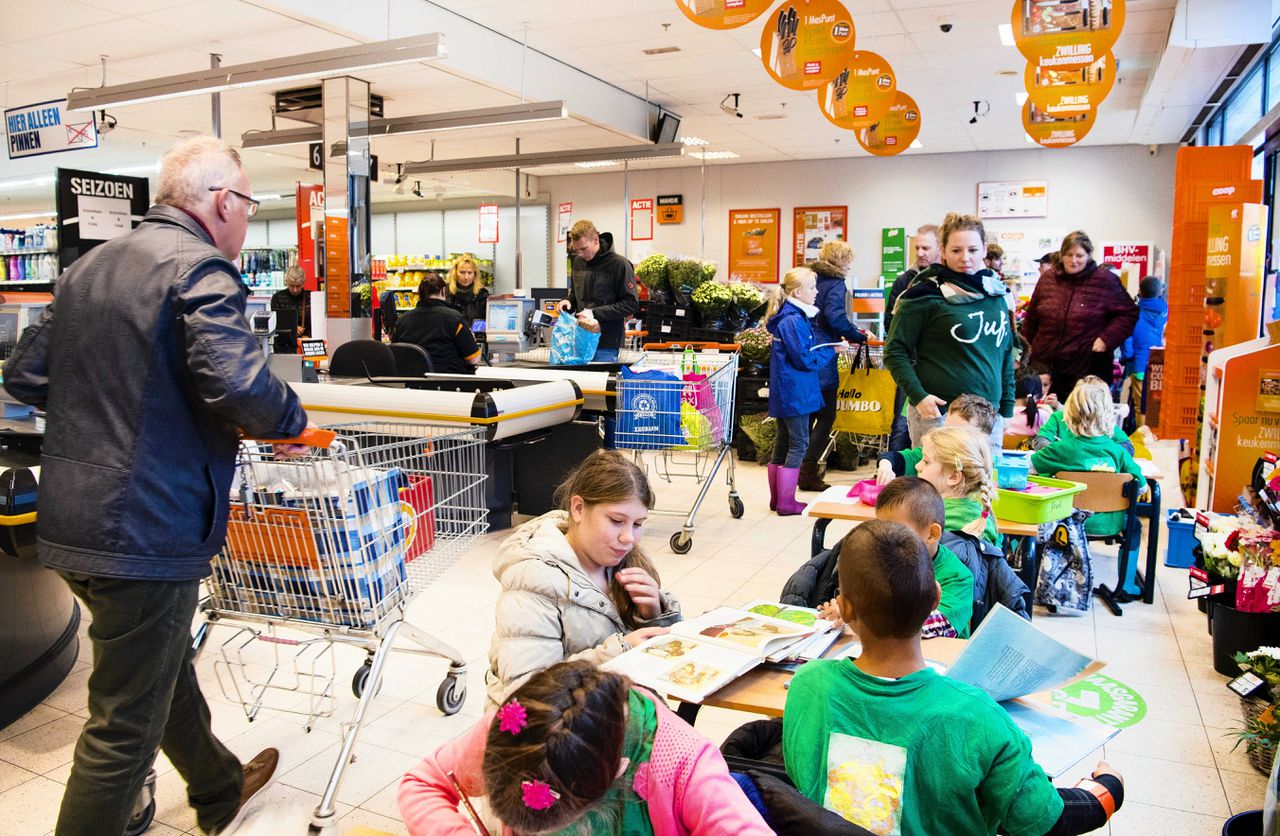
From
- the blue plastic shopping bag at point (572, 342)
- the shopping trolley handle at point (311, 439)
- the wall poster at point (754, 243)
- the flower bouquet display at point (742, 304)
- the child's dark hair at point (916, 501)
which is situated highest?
the wall poster at point (754, 243)

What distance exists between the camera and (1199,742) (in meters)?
3.33

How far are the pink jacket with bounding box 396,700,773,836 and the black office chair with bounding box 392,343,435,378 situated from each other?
4528 millimetres

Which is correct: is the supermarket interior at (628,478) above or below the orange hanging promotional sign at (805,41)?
below

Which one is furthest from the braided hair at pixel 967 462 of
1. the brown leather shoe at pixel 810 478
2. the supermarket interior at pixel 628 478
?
the brown leather shoe at pixel 810 478

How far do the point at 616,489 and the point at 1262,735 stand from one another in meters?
2.22

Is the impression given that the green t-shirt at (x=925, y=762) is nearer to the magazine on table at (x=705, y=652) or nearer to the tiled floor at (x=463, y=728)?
the magazine on table at (x=705, y=652)

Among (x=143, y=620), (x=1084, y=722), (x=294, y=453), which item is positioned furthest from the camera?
(x=294, y=453)

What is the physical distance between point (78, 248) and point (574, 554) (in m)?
5.79

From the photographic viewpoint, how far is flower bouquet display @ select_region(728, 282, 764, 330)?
30.7 feet

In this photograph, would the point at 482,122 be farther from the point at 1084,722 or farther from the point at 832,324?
the point at 1084,722

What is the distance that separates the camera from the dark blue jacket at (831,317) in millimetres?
6926

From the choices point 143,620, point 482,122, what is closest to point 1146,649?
point 143,620

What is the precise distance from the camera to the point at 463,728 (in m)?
3.40

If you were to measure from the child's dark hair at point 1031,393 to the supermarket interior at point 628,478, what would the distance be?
46 mm
